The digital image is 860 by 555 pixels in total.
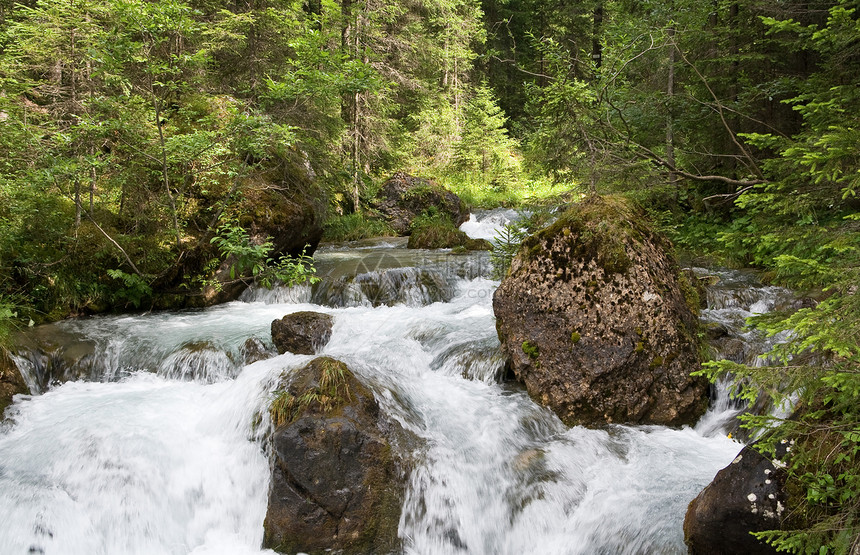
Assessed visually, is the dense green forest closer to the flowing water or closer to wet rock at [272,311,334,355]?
wet rock at [272,311,334,355]

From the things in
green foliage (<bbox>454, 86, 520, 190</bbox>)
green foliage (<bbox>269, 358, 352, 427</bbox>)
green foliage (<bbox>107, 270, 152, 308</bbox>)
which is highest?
green foliage (<bbox>454, 86, 520, 190</bbox>)

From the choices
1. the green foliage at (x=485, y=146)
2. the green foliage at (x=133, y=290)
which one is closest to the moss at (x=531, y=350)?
the green foliage at (x=133, y=290)

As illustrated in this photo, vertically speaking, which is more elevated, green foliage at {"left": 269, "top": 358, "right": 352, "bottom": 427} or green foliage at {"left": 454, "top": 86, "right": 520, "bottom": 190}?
green foliage at {"left": 454, "top": 86, "right": 520, "bottom": 190}

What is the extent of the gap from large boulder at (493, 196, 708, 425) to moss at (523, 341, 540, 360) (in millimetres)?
12

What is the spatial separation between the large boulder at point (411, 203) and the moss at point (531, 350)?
1382 centimetres

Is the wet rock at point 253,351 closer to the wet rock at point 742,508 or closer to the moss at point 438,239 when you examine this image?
the wet rock at point 742,508

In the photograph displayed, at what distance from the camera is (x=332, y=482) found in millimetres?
4535

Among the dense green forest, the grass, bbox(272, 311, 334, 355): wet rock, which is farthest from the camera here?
the grass

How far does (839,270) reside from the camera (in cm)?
274

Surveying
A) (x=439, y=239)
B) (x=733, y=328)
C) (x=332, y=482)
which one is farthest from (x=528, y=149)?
(x=332, y=482)

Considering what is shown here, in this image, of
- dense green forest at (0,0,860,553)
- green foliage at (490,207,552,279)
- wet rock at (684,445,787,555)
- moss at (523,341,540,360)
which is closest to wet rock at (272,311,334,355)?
dense green forest at (0,0,860,553)

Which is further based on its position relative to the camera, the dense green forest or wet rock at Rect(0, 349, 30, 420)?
wet rock at Rect(0, 349, 30, 420)

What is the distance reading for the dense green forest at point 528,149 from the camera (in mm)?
2939

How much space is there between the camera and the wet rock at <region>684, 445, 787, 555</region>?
3.19m
